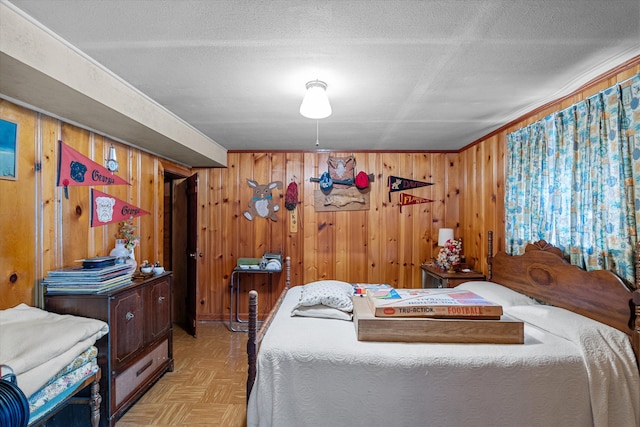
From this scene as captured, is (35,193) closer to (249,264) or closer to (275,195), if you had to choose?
(249,264)

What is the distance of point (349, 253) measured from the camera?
4398mm

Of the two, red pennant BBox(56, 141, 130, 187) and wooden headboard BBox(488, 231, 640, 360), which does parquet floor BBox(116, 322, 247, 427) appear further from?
wooden headboard BBox(488, 231, 640, 360)

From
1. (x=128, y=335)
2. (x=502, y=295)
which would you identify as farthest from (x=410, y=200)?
(x=128, y=335)

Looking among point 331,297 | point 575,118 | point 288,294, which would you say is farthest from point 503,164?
point 288,294

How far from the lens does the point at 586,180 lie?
2.20 m

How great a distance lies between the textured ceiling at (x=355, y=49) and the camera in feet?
4.81

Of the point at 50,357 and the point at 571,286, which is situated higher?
the point at 571,286

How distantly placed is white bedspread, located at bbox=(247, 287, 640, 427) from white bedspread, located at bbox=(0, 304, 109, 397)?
104 cm

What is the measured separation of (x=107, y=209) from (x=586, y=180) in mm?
3727

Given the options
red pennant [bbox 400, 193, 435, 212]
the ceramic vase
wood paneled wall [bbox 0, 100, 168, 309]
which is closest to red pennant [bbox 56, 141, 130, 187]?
wood paneled wall [bbox 0, 100, 168, 309]

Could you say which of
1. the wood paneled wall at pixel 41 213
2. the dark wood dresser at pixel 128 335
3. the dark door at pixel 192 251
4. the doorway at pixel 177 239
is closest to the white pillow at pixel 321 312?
the dark wood dresser at pixel 128 335

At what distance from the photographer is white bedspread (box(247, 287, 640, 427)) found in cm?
170

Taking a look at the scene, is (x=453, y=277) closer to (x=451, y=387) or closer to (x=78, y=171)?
(x=451, y=387)

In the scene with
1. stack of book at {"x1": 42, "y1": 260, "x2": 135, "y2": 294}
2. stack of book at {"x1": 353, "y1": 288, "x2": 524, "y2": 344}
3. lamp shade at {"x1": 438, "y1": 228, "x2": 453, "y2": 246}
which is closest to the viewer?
stack of book at {"x1": 353, "y1": 288, "x2": 524, "y2": 344}
